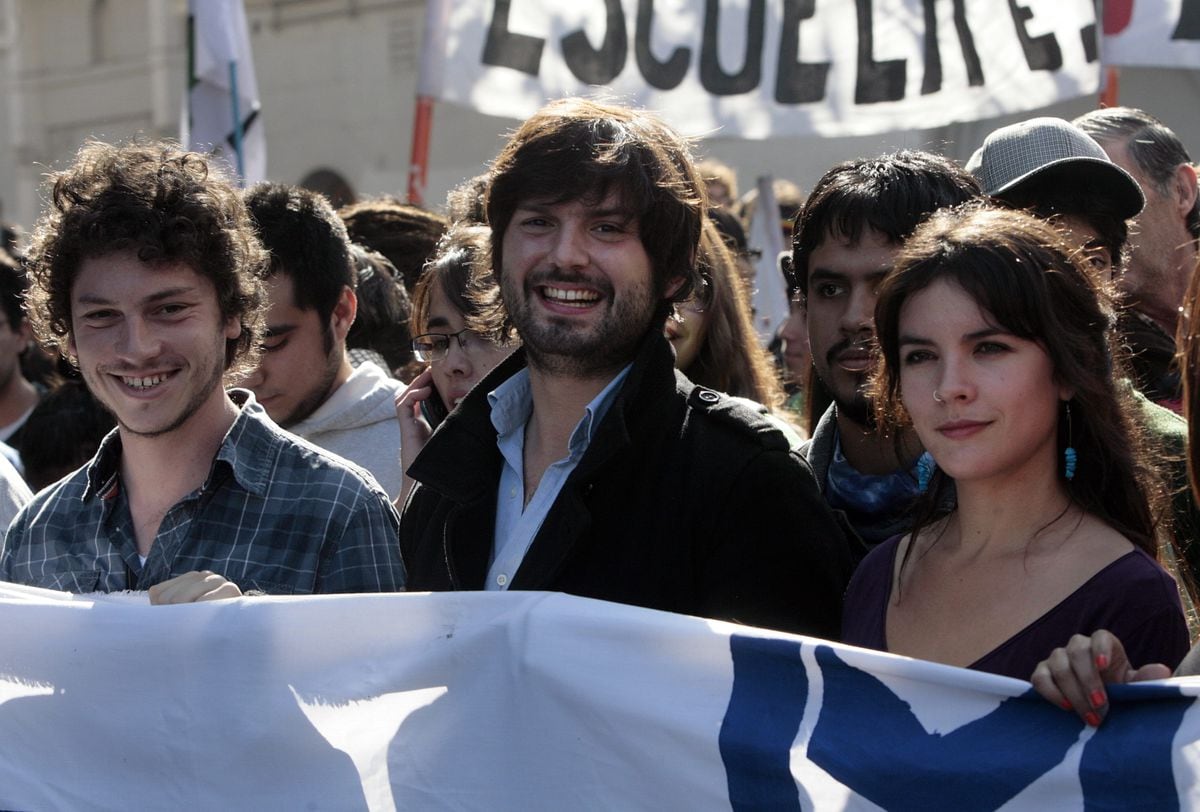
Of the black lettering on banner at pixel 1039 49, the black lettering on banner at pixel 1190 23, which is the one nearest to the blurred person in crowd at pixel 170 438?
the black lettering on banner at pixel 1039 49

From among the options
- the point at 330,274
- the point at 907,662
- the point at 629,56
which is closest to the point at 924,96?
the point at 629,56

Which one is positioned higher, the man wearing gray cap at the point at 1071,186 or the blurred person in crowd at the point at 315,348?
the man wearing gray cap at the point at 1071,186

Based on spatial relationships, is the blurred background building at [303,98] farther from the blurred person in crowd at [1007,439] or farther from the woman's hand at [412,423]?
the blurred person in crowd at [1007,439]

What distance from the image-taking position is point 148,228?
2715 millimetres

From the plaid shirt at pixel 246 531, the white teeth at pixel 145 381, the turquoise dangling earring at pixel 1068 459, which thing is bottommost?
the plaid shirt at pixel 246 531

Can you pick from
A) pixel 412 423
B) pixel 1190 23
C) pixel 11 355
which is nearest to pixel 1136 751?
pixel 412 423

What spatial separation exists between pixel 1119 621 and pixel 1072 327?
1.43ft

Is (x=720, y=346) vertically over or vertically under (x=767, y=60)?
under

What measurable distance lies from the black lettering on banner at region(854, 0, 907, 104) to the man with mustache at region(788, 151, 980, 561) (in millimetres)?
2602

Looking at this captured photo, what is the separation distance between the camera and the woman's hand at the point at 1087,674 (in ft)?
6.04

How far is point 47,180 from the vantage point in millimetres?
2959

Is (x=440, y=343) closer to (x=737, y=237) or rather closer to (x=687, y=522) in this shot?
(x=687, y=522)

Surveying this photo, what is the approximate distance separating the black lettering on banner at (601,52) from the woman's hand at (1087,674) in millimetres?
3930

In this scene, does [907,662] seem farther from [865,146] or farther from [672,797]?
[865,146]
